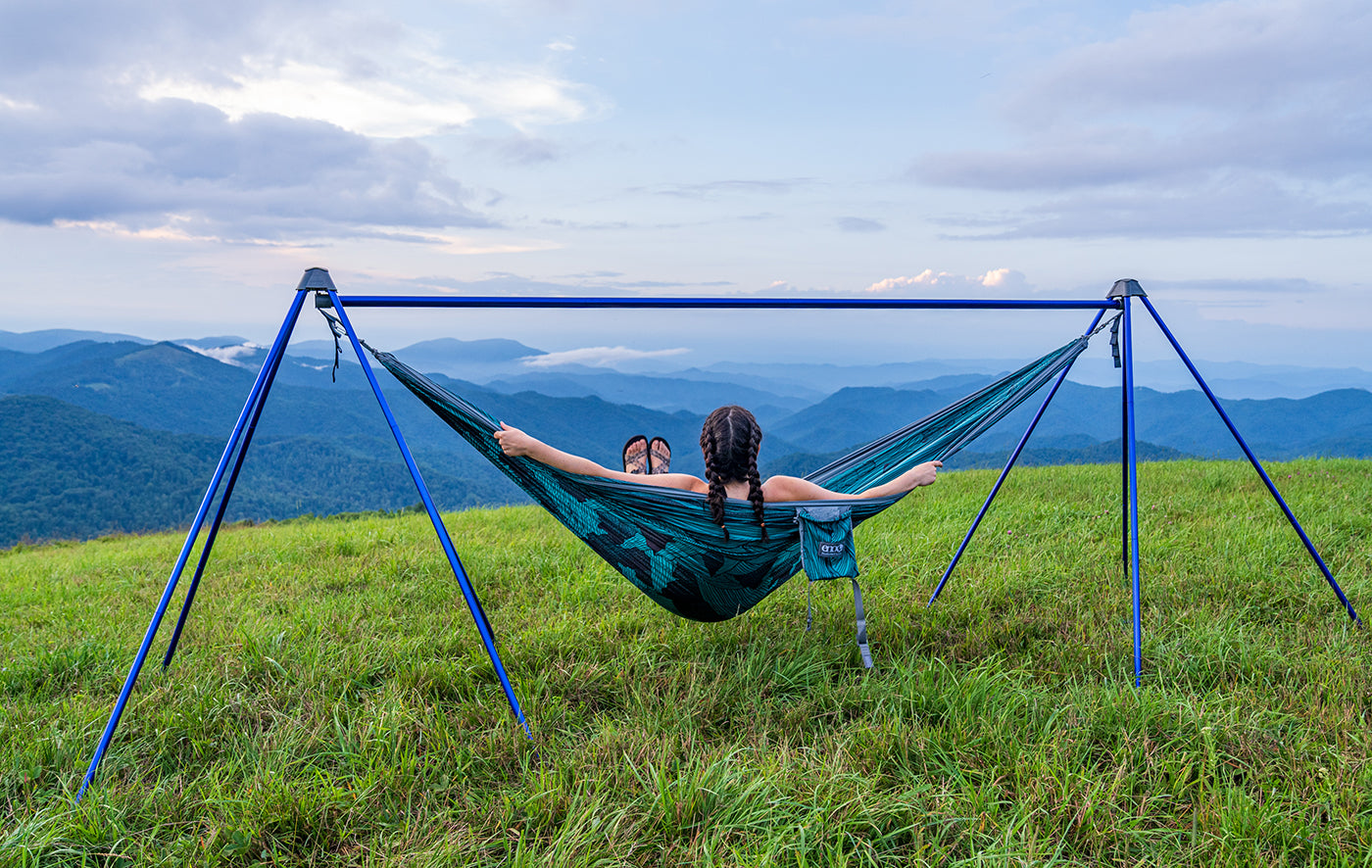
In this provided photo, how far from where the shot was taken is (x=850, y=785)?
1992 millimetres

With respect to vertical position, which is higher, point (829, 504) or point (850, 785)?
point (829, 504)

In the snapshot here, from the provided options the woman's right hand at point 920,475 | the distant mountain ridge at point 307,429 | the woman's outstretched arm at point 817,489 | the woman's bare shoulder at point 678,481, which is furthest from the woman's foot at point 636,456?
the distant mountain ridge at point 307,429

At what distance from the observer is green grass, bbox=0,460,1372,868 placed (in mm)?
1854

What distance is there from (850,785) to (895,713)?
438 millimetres

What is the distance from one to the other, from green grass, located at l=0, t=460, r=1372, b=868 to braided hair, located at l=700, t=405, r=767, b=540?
26.1 inches

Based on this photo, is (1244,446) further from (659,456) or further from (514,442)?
(514,442)

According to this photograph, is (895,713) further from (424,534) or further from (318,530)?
(318,530)

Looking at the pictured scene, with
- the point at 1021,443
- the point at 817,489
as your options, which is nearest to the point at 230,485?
the point at 817,489

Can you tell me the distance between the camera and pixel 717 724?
95.5 inches

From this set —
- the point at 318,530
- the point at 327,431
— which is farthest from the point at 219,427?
the point at 318,530

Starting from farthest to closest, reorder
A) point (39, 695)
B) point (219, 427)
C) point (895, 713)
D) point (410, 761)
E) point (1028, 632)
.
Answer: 1. point (219, 427)
2. point (1028, 632)
3. point (39, 695)
4. point (895, 713)
5. point (410, 761)

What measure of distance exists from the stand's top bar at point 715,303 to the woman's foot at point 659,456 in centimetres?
104

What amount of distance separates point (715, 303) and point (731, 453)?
61 cm

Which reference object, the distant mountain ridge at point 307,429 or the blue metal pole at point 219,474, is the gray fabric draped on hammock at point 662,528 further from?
the distant mountain ridge at point 307,429
